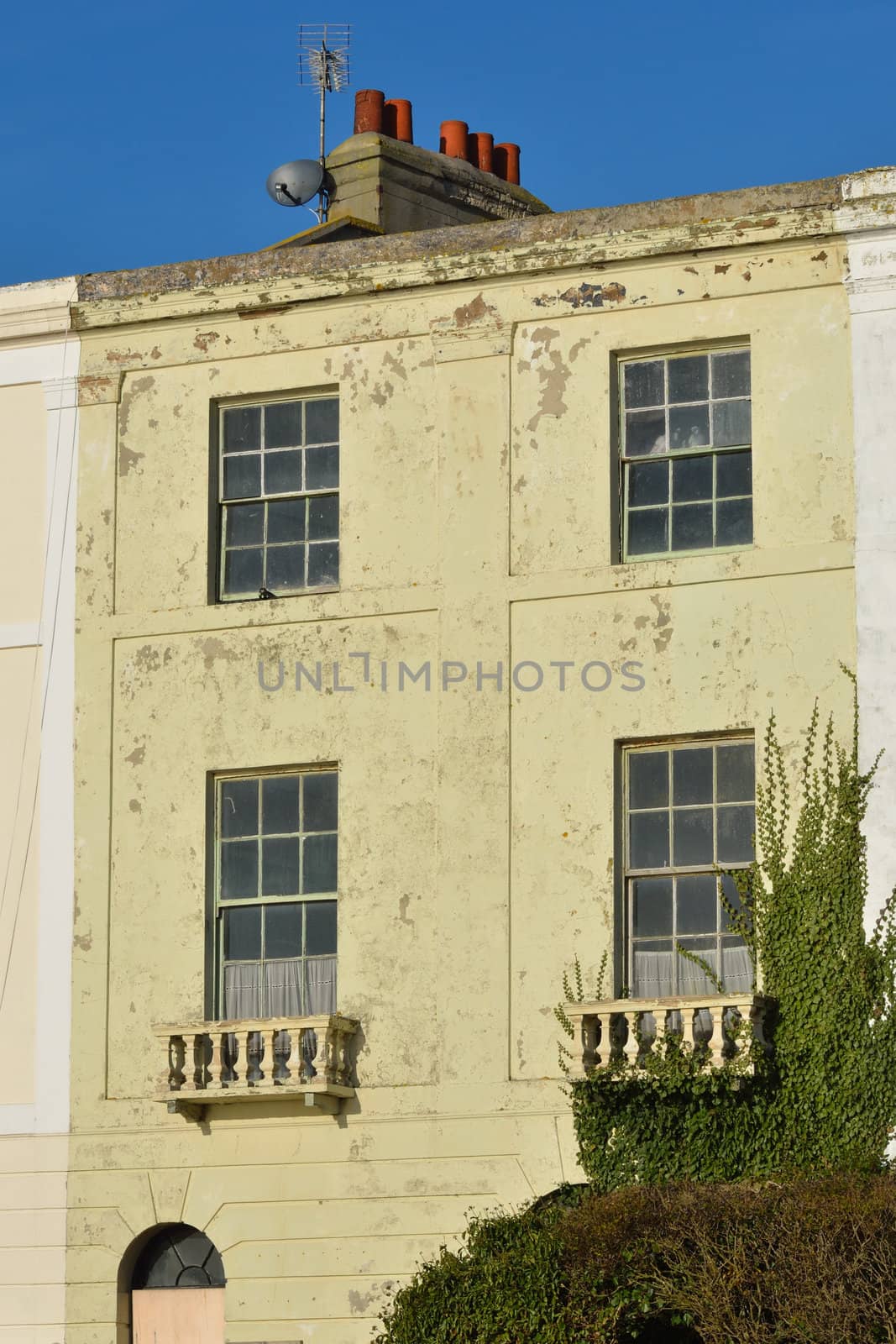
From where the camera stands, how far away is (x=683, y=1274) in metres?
18.6

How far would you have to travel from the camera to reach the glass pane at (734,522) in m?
22.0

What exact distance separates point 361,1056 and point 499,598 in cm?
401

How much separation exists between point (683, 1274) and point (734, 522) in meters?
6.48

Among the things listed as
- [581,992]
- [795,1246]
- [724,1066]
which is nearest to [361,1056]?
[581,992]

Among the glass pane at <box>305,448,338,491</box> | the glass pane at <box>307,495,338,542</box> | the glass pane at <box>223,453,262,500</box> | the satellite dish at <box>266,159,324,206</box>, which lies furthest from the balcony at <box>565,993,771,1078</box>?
the satellite dish at <box>266,159,324,206</box>

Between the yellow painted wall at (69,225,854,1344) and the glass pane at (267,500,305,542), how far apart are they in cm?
59

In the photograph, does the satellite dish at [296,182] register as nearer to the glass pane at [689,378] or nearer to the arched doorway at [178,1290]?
the glass pane at [689,378]

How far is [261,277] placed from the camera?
77.8ft

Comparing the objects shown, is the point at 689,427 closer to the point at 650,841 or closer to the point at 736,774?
the point at 736,774

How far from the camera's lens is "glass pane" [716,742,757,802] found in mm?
21438

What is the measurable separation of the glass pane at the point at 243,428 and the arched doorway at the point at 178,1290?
683 centimetres

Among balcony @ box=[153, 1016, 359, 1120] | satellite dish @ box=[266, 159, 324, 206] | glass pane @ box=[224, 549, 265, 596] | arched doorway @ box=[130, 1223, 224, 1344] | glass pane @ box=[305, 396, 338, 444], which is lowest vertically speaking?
arched doorway @ box=[130, 1223, 224, 1344]

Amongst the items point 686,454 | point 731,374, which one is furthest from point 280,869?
point 731,374

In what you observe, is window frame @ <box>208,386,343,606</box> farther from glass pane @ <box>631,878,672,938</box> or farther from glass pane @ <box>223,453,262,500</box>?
glass pane @ <box>631,878,672,938</box>
